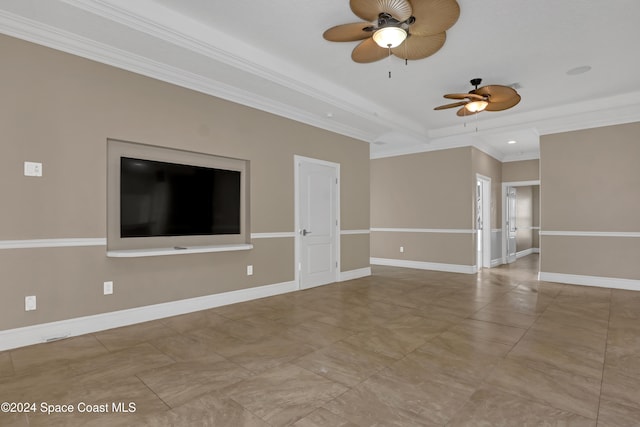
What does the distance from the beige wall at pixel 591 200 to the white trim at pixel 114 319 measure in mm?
5446

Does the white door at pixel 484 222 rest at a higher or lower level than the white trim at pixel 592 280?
higher

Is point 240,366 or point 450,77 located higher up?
point 450,77

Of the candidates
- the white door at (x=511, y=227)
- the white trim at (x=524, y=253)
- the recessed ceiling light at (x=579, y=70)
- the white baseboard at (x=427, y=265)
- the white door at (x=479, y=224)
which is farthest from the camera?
the white trim at (x=524, y=253)

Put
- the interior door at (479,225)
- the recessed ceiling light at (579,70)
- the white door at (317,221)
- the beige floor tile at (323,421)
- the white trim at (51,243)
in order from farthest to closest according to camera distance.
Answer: the interior door at (479,225) → the white door at (317,221) → the recessed ceiling light at (579,70) → the white trim at (51,243) → the beige floor tile at (323,421)

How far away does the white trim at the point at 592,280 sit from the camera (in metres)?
5.70

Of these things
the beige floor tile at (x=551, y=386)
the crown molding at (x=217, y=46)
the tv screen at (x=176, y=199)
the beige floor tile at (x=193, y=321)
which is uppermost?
the crown molding at (x=217, y=46)

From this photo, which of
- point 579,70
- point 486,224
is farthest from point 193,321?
point 486,224

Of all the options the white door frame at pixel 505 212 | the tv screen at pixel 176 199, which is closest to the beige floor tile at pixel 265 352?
the tv screen at pixel 176 199

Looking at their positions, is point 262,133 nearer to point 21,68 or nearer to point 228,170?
point 228,170

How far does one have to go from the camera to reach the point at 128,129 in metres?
3.77

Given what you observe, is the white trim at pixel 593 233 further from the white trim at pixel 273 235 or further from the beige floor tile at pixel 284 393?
the beige floor tile at pixel 284 393

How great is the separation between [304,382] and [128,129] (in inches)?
125

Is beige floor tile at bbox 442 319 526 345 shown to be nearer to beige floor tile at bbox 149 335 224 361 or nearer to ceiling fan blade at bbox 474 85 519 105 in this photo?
beige floor tile at bbox 149 335 224 361

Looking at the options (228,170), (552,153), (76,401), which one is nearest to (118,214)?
(228,170)
